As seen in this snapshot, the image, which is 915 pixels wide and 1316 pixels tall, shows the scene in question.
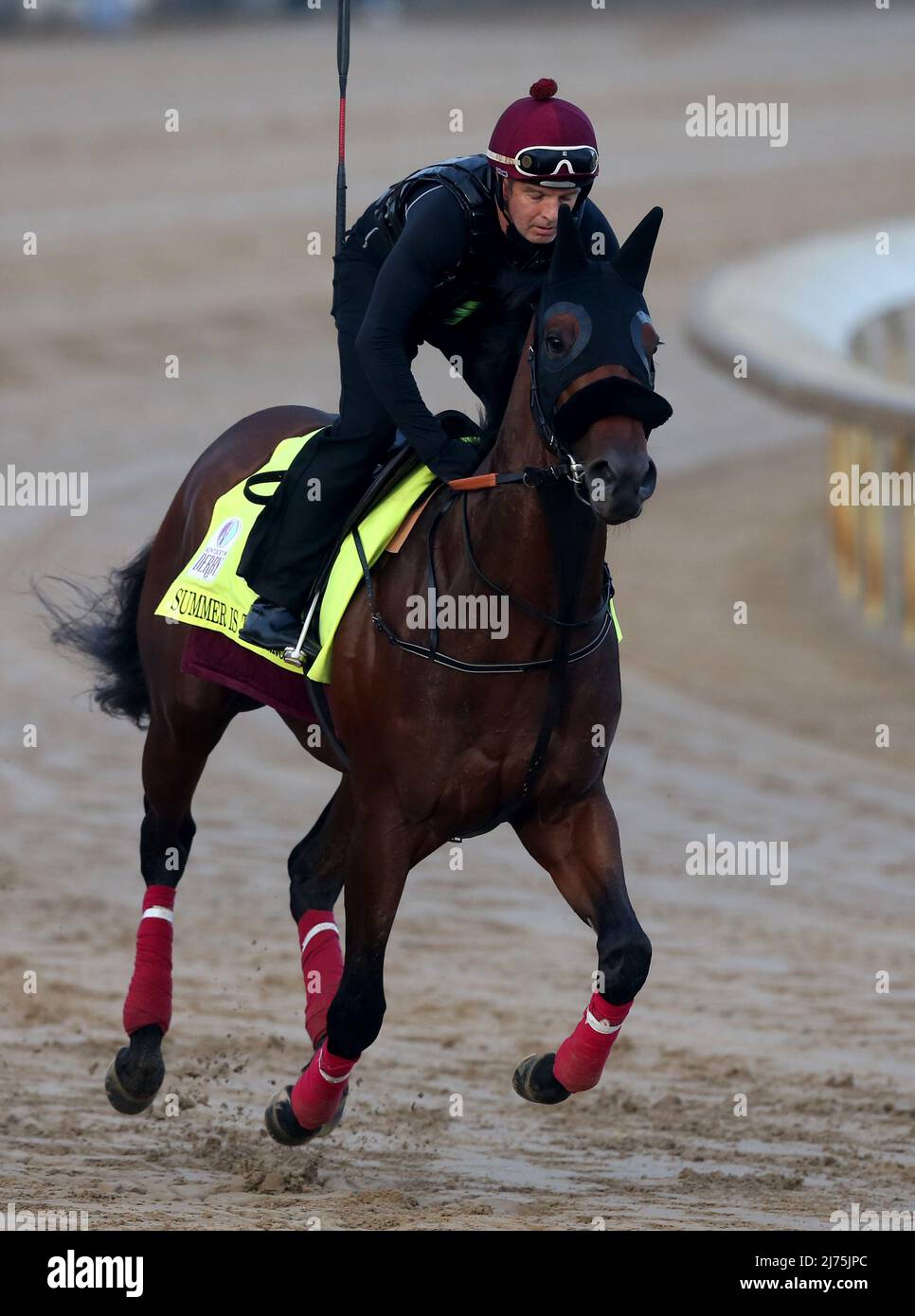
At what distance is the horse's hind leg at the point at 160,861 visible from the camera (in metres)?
5.77

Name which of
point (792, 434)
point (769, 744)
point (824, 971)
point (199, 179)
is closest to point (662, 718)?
point (769, 744)

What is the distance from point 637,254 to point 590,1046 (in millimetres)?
1855

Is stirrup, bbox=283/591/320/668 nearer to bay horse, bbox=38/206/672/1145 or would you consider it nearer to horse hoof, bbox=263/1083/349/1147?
bay horse, bbox=38/206/672/1145

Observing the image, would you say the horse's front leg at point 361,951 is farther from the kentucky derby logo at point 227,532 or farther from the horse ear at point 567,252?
the horse ear at point 567,252

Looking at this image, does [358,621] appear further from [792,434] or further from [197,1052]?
[792,434]

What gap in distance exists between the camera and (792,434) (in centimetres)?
1748

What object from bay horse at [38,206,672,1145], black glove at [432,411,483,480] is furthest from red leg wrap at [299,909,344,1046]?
black glove at [432,411,483,480]

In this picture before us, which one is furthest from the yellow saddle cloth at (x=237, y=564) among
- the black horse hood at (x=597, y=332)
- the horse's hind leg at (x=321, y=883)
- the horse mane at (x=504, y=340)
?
the black horse hood at (x=597, y=332)

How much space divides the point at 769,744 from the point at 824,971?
2826mm

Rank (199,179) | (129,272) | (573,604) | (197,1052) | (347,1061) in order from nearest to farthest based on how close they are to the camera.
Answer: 1. (573,604)
2. (347,1061)
3. (197,1052)
4. (129,272)
5. (199,179)

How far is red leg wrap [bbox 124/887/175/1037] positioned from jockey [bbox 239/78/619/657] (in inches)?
43.0

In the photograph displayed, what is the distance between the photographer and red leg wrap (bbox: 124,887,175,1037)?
5.91 meters

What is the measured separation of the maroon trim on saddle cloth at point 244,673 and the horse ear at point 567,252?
4.97 ft

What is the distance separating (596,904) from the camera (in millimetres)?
4988
